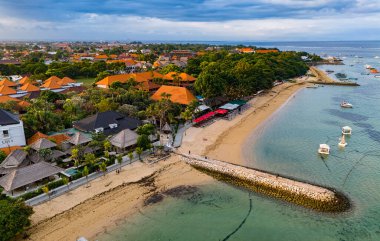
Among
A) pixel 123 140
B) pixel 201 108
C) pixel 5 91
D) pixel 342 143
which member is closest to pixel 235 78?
pixel 201 108

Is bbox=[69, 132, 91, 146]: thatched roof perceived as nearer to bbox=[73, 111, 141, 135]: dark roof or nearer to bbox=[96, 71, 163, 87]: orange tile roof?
bbox=[73, 111, 141, 135]: dark roof

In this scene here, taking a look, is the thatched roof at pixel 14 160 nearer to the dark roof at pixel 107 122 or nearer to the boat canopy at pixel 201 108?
the dark roof at pixel 107 122

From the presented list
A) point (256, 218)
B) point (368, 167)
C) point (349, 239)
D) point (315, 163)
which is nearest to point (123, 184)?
point (256, 218)

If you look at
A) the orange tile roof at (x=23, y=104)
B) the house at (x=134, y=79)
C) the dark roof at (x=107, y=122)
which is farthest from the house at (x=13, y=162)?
the house at (x=134, y=79)

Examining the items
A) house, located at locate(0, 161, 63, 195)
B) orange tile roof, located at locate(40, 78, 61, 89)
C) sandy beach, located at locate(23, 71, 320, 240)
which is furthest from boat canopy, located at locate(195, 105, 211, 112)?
orange tile roof, located at locate(40, 78, 61, 89)

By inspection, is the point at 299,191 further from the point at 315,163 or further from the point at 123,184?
the point at 123,184
